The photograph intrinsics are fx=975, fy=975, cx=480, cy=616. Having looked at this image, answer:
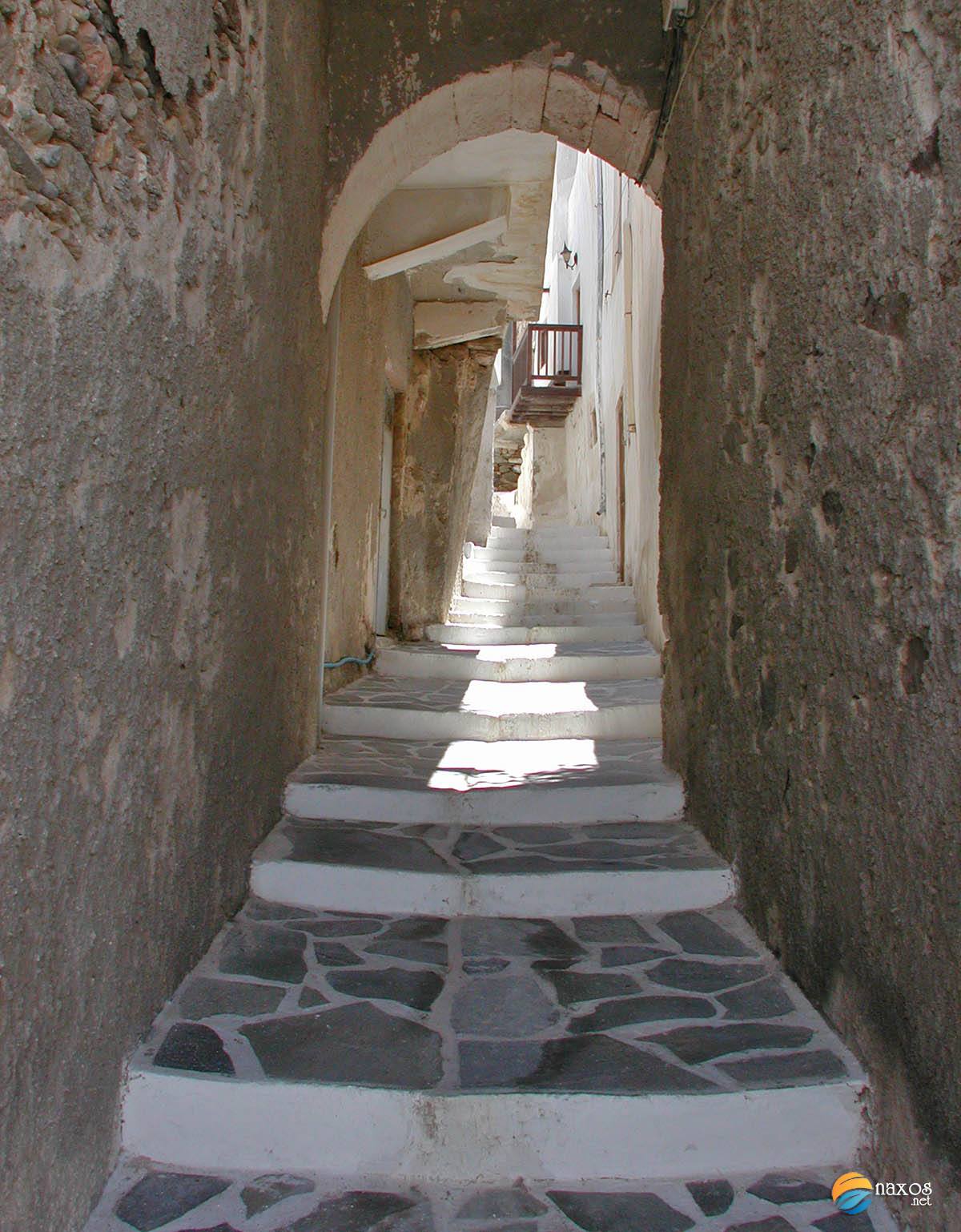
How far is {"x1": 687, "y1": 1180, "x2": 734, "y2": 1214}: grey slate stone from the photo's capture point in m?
1.89

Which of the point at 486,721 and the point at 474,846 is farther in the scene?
the point at 486,721

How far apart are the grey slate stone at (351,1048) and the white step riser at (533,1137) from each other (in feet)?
0.27

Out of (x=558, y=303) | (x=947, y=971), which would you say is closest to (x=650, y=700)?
(x=947, y=971)

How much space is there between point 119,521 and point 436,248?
476 cm

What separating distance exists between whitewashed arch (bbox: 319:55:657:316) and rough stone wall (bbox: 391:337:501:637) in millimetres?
4053

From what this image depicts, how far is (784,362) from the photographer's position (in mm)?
2445

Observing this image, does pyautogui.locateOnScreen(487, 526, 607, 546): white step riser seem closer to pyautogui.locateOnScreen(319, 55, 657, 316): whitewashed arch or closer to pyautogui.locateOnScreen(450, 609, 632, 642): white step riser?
pyautogui.locateOnScreen(450, 609, 632, 642): white step riser

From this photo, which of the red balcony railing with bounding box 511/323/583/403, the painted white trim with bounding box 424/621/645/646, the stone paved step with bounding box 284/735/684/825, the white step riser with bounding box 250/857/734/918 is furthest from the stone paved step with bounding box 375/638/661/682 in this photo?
the red balcony railing with bounding box 511/323/583/403

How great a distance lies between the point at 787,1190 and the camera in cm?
195

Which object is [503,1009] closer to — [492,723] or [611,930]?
[611,930]

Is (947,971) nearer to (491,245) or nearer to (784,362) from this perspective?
(784,362)

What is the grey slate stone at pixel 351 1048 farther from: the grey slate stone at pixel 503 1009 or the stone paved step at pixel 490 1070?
the grey slate stone at pixel 503 1009

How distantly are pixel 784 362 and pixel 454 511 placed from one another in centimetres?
645

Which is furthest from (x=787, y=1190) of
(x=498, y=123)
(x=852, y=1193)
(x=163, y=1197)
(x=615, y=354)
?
(x=615, y=354)
